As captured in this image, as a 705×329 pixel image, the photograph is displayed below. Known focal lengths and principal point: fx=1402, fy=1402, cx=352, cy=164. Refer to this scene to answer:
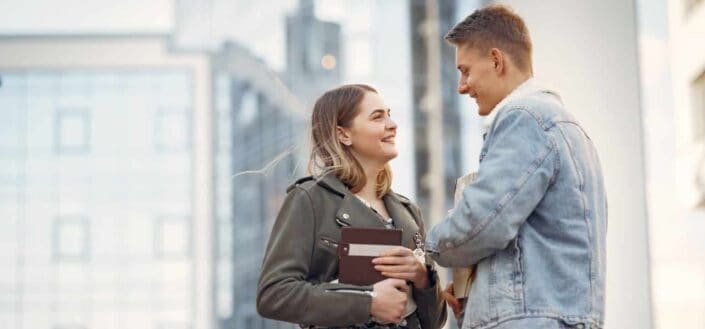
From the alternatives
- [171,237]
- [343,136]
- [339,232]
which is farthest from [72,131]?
Result: [339,232]

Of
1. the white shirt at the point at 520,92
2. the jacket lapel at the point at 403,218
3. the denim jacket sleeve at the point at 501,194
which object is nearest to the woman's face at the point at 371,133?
the jacket lapel at the point at 403,218

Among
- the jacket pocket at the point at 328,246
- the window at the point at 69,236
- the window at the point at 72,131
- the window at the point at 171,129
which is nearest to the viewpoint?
the jacket pocket at the point at 328,246

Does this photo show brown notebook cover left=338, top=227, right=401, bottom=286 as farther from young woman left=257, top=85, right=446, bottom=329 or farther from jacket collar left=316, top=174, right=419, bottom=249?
jacket collar left=316, top=174, right=419, bottom=249

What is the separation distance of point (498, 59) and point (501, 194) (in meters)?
0.34

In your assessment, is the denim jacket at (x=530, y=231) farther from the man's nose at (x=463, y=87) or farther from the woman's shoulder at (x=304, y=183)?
the woman's shoulder at (x=304, y=183)

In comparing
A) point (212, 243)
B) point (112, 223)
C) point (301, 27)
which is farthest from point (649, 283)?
point (112, 223)

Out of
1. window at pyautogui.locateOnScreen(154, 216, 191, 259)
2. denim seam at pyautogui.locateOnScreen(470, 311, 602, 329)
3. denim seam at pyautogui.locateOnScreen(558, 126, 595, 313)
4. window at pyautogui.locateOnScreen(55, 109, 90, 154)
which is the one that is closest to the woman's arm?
denim seam at pyautogui.locateOnScreen(470, 311, 602, 329)

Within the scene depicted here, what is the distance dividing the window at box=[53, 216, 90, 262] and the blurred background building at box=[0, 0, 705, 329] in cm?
4

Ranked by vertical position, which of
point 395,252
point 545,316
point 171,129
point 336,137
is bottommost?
point 545,316

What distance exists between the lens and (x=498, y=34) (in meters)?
2.81

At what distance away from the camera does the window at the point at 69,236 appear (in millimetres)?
24750

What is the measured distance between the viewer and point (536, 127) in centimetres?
266

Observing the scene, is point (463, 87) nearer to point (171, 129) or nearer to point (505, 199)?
point (505, 199)

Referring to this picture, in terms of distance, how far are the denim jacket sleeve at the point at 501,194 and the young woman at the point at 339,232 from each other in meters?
0.28
